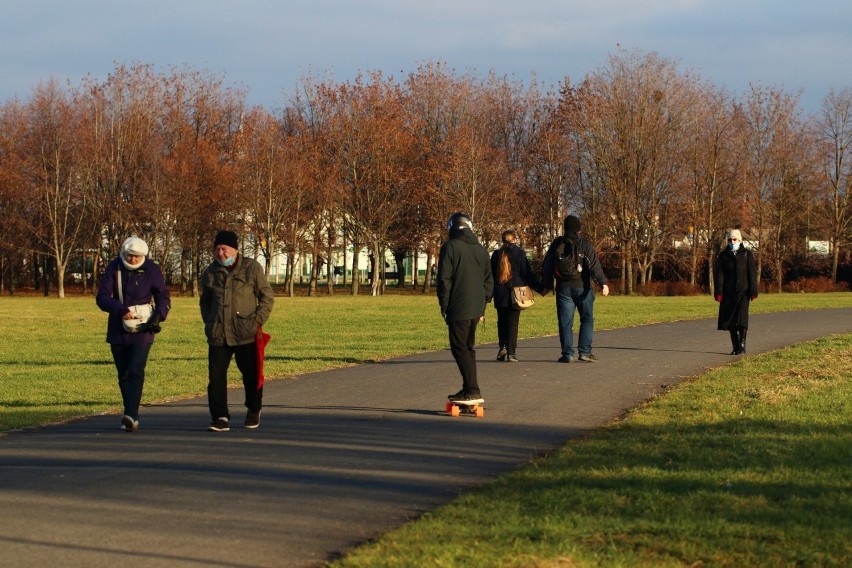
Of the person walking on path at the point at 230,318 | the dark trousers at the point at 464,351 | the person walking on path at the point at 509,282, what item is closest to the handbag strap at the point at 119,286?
the person walking on path at the point at 230,318

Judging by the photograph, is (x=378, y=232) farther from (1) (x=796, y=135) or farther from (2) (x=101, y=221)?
(1) (x=796, y=135)

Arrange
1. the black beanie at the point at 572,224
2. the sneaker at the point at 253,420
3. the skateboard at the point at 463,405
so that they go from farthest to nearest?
the black beanie at the point at 572,224, the skateboard at the point at 463,405, the sneaker at the point at 253,420

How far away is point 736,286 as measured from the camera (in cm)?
1752

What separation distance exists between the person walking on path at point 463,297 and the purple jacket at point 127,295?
268cm

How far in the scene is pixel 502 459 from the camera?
8477 mm

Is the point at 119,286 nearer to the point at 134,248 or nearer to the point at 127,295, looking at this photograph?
the point at 127,295

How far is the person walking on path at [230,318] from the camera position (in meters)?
10.2

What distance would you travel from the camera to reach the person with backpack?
16.3 m

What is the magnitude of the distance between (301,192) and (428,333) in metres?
43.5

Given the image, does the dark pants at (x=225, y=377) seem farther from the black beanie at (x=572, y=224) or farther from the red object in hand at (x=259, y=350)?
the black beanie at (x=572, y=224)

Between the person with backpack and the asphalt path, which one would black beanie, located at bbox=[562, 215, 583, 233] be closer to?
the person with backpack

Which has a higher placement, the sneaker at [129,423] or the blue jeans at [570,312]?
the blue jeans at [570,312]

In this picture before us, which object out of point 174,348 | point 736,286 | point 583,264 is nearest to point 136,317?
point 583,264

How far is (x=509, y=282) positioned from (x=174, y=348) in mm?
8944
